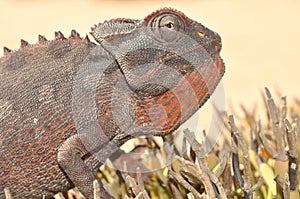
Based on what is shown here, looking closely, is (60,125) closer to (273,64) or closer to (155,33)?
(155,33)

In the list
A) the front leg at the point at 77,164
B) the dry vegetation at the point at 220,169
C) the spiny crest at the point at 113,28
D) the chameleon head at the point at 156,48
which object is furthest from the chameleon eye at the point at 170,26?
the front leg at the point at 77,164

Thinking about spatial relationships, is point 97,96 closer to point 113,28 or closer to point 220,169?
point 113,28

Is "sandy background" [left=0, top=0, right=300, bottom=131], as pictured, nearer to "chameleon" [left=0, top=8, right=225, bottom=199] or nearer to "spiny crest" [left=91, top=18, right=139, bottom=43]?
"chameleon" [left=0, top=8, right=225, bottom=199]

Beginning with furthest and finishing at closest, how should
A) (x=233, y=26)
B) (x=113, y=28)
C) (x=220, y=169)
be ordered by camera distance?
(x=233, y=26), (x=113, y=28), (x=220, y=169)

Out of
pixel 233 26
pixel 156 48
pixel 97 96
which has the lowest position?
pixel 233 26

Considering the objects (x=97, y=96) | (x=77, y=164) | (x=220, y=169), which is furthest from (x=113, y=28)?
(x=220, y=169)

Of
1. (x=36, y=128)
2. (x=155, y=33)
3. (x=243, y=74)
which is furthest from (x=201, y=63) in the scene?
(x=243, y=74)

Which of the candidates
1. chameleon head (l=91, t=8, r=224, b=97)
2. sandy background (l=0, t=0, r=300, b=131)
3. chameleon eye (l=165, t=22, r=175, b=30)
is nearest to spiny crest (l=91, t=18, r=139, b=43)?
chameleon head (l=91, t=8, r=224, b=97)
